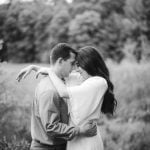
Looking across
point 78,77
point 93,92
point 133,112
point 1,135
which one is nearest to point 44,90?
point 93,92

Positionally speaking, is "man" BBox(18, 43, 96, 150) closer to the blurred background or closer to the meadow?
the meadow

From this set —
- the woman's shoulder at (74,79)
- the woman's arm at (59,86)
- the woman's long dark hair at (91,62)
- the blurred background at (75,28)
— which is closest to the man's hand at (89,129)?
the woman's arm at (59,86)

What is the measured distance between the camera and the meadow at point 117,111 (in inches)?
204

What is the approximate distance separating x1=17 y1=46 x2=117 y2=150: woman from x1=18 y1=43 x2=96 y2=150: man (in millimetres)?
69

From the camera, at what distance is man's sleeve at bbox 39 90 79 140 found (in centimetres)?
277

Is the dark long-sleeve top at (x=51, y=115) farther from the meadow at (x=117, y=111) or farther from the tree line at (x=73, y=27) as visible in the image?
the tree line at (x=73, y=27)

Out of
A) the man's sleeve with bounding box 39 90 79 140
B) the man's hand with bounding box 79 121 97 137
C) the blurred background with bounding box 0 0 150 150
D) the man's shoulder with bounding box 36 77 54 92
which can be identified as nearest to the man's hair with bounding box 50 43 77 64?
the man's shoulder with bounding box 36 77 54 92

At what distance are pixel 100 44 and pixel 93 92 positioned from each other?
2291 cm

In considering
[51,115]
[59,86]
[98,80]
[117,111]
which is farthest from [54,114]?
[117,111]

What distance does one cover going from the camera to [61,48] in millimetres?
2984

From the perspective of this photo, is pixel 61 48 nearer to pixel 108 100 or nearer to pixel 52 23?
pixel 108 100

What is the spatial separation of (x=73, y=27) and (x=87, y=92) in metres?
23.2

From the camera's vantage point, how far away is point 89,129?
2.89m

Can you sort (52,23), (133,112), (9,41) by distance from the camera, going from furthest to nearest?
(52,23) < (9,41) < (133,112)
